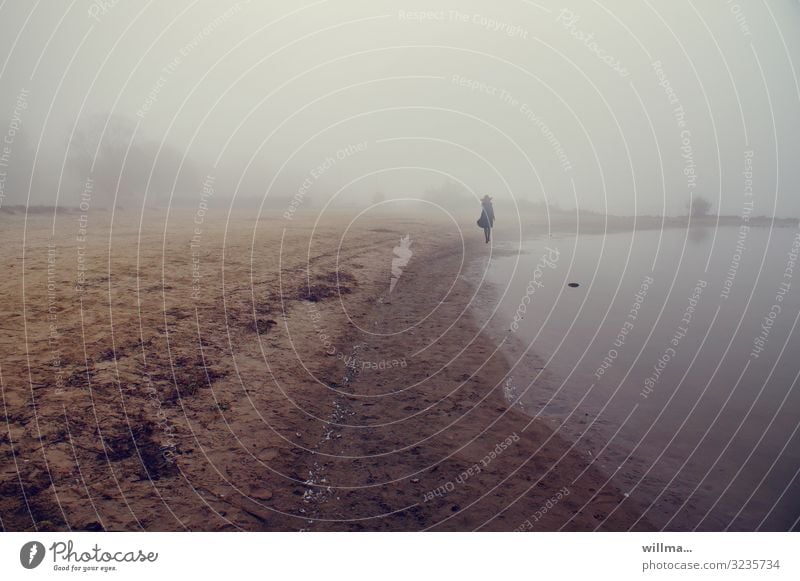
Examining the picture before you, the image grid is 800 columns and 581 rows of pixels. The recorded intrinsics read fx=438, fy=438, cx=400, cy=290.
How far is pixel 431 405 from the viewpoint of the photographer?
852 cm

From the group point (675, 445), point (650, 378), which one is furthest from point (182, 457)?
point (650, 378)

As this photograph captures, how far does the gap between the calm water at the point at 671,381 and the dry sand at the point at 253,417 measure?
31.4 inches

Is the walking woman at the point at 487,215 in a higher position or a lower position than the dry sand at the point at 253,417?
higher

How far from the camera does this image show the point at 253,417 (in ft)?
25.1

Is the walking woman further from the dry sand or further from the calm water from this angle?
the dry sand

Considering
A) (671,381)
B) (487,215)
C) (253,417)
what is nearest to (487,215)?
(487,215)

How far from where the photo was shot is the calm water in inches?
253

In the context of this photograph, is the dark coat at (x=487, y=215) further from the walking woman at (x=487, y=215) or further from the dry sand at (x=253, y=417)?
the dry sand at (x=253, y=417)

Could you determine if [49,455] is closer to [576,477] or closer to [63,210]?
[576,477]

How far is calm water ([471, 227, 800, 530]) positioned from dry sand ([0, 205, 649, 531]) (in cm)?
80

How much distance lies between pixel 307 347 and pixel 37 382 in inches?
199

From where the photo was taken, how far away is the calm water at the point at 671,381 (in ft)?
21.1

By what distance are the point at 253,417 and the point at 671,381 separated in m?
9.16

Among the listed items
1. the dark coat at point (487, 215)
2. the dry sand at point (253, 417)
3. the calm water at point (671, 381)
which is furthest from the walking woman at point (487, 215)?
the dry sand at point (253, 417)
